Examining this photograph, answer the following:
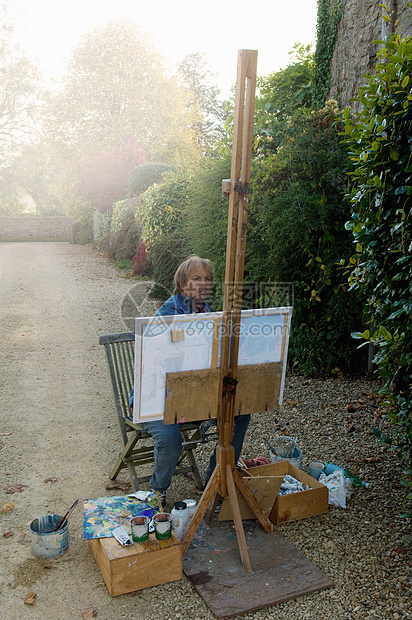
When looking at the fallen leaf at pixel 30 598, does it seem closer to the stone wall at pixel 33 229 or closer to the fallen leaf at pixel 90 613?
the fallen leaf at pixel 90 613

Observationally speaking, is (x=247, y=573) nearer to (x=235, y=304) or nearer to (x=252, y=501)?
(x=252, y=501)

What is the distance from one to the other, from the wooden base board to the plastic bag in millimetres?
550

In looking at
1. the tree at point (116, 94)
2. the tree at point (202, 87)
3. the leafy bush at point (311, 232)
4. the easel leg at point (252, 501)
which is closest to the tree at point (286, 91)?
the leafy bush at point (311, 232)

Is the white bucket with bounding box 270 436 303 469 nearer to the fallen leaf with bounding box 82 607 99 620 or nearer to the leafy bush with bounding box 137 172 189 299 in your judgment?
the fallen leaf with bounding box 82 607 99 620

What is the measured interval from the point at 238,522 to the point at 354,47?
5883 millimetres

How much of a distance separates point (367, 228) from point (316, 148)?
278 cm

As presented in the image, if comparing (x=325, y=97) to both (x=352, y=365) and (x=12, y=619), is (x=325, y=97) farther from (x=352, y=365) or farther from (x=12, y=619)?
(x=12, y=619)

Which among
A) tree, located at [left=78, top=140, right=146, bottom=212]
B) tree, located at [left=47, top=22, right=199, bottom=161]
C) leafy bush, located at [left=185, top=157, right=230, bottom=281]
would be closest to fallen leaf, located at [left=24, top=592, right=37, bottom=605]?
leafy bush, located at [left=185, top=157, right=230, bottom=281]

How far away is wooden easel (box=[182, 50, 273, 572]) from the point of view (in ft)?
8.88

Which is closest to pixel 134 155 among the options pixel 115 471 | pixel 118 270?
pixel 118 270

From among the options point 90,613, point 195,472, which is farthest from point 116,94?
point 90,613

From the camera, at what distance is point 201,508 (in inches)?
122

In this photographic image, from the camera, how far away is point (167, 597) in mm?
2781

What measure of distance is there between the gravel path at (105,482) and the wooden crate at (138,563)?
0.18 ft
